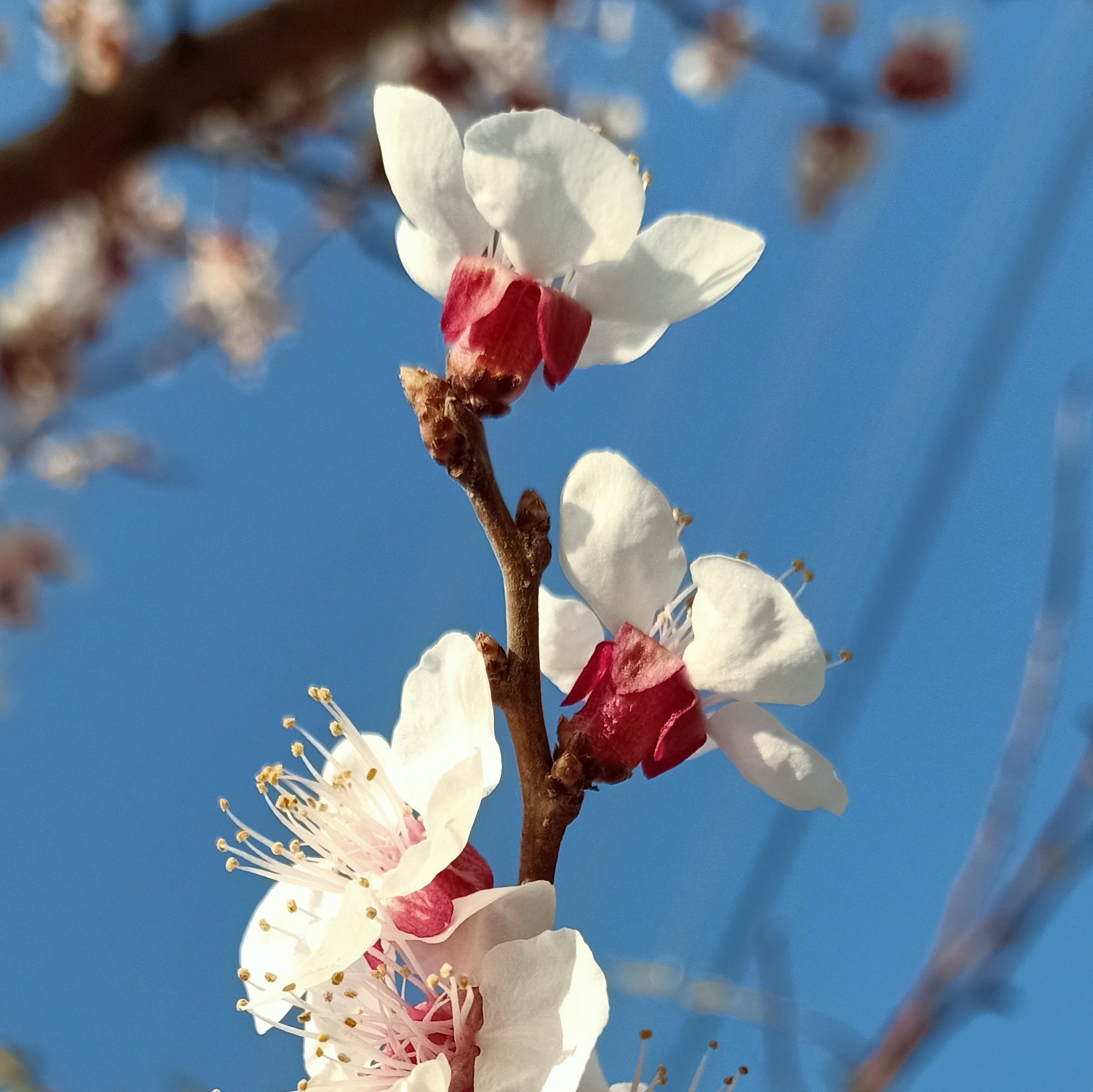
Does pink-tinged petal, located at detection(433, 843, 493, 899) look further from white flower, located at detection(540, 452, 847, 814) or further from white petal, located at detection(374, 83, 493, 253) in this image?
white petal, located at detection(374, 83, 493, 253)

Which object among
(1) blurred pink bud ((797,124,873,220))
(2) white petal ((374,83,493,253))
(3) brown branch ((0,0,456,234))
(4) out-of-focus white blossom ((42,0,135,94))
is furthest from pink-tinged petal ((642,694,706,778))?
(1) blurred pink bud ((797,124,873,220))

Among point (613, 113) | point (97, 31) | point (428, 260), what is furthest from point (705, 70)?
point (428, 260)

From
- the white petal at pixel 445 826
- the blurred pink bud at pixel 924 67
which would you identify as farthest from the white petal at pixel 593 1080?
the blurred pink bud at pixel 924 67

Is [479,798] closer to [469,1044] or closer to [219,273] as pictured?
[469,1044]

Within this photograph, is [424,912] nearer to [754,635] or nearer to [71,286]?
[754,635]

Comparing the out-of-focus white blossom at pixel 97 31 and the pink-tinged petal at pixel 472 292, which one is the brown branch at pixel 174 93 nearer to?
the out-of-focus white blossom at pixel 97 31

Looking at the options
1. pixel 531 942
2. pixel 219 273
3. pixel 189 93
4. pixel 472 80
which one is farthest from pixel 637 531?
pixel 219 273
